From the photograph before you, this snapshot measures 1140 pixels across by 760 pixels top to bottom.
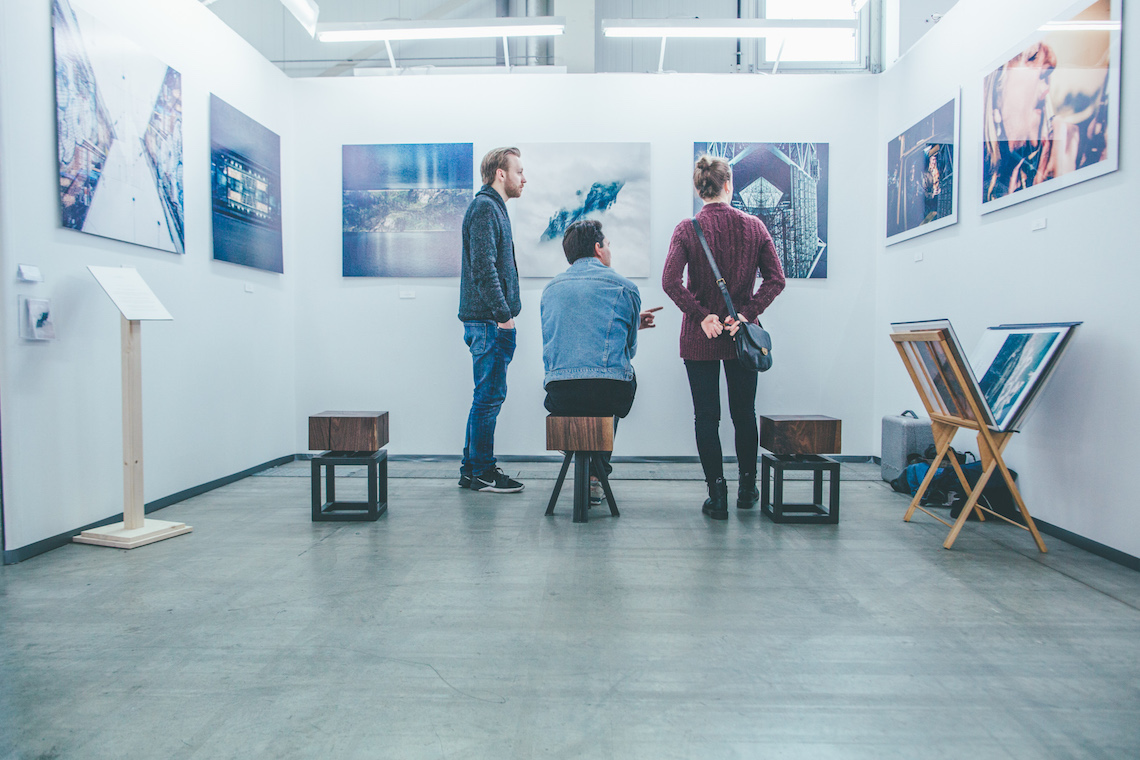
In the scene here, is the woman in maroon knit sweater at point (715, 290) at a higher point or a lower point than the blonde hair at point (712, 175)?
lower

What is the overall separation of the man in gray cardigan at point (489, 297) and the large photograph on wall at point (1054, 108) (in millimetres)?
2508

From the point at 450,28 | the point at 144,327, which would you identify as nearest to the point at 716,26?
the point at 450,28

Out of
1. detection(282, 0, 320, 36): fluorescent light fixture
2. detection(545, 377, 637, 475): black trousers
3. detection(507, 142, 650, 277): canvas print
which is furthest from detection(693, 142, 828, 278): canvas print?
detection(282, 0, 320, 36): fluorescent light fixture

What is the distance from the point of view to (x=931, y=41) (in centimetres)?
408

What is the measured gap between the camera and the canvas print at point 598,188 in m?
4.82

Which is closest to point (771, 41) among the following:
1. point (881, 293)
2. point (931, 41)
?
point (931, 41)

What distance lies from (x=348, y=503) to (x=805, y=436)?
2.34m

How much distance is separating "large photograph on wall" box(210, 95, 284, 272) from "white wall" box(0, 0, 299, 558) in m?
0.08

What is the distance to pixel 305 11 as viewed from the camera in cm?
435

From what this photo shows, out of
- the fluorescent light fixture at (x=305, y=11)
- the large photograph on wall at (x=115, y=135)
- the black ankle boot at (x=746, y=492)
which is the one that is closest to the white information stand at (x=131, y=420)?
the large photograph on wall at (x=115, y=135)

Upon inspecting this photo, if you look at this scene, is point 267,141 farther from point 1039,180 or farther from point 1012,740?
point 1012,740

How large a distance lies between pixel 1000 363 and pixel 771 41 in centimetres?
432

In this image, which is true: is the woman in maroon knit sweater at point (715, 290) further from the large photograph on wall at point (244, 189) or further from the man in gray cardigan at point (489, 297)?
the large photograph on wall at point (244, 189)

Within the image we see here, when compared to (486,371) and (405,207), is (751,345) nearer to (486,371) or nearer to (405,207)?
(486,371)
